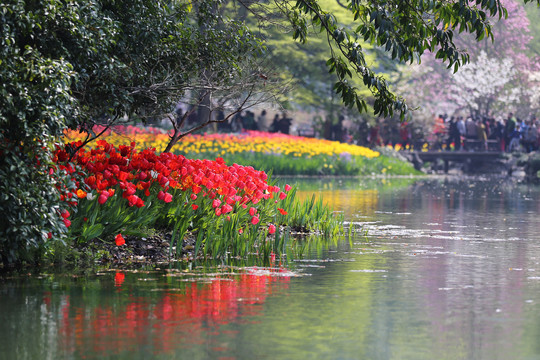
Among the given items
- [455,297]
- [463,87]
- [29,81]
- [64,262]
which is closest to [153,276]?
[64,262]

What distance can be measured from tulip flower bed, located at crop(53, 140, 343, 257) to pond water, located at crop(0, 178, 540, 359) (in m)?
0.96

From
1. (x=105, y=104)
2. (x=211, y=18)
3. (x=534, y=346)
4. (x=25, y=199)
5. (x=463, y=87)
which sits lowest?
(x=534, y=346)

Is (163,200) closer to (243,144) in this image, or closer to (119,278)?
(119,278)

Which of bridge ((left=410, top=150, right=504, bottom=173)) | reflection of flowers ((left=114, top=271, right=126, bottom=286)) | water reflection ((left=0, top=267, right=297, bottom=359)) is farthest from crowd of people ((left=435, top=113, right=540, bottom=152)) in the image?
reflection of flowers ((left=114, top=271, right=126, bottom=286))

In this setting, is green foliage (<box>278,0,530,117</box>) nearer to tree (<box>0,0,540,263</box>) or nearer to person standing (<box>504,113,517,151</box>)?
tree (<box>0,0,540,263</box>)

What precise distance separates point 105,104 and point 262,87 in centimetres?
350

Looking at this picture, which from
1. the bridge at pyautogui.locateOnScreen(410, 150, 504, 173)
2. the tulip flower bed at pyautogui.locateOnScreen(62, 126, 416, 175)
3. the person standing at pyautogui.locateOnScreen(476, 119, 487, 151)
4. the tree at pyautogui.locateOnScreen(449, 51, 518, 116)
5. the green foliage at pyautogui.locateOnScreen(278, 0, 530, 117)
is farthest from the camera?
the tree at pyautogui.locateOnScreen(449, 51, 518, 116)

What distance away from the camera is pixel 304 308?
30.0 feet

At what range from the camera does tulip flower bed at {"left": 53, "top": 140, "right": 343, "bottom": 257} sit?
12461mm

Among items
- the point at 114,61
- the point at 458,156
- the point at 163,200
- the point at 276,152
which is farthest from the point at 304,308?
the point at 458,156

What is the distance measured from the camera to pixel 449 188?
34406 mm

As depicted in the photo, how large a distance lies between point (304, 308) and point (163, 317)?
1257mm

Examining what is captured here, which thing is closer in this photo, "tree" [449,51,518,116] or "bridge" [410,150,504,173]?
"bridge" [410,150,504,173]

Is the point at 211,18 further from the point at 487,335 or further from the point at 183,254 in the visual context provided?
the point at 487,335
